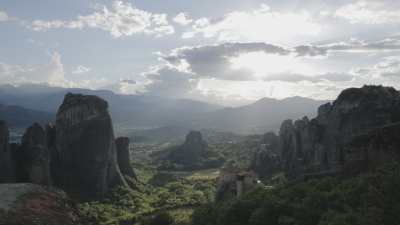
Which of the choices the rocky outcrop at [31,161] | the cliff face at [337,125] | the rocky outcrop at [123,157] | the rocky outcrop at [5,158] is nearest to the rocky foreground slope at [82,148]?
the rocky outcrop at [31,161]

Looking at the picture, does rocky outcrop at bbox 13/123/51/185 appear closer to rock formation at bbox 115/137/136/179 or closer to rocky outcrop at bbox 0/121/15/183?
rocky outcrop at bbox 0/121/15/183

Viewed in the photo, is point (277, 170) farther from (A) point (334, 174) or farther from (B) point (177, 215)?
(A) point (334, 174)

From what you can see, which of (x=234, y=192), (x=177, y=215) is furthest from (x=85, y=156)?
(x=234, y=192)

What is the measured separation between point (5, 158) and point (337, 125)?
2684 inches

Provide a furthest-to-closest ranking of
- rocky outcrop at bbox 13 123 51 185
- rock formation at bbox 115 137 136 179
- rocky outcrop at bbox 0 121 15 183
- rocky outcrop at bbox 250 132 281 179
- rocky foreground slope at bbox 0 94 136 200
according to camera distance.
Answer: rock formation at bbox 115 137 136 179, rocky outcrop at bbox 250 132 281 179, rocky foreground slope at bbox 0 94 136 200, rocky outcrop at bbox 13 123 51 185, rocky outcrop at bbox 0 121 15 183

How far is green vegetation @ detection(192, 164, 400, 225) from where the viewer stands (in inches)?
1220

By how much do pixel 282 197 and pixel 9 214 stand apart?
79.4 feet

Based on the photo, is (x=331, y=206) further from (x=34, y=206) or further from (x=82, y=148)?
(x=82, y=148)

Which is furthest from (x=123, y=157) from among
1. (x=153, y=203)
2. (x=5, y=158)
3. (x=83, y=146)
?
(x=5, y=158)

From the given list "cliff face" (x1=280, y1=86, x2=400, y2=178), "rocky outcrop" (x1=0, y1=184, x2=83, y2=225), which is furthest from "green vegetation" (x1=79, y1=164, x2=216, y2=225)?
"rocky outcrop" (x1=0, y1=184, x2=83, y2=225)

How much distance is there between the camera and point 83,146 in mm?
116688

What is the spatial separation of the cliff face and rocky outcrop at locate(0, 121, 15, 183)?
57125mm

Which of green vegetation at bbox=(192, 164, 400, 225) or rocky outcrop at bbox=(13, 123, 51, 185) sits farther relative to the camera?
rocky outcrop at bbox=(13, 123, 51, 185)

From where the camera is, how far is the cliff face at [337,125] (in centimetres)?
9306
